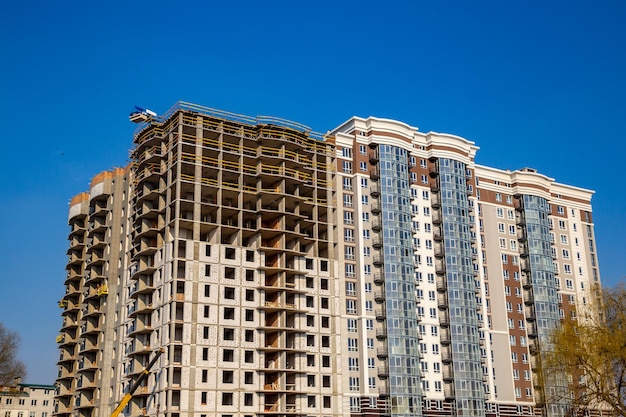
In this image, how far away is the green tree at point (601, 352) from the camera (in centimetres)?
7431

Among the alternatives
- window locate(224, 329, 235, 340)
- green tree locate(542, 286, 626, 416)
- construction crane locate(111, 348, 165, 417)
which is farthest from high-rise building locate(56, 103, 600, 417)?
green tree locate(542, 286, 626, 416)

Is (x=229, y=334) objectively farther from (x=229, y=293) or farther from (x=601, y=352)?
(x=601, y=352)

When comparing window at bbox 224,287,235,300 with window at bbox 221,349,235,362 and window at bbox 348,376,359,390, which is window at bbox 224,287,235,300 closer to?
window at bbox 221,349,235,362

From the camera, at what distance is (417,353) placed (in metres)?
108

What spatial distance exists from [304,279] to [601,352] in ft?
134

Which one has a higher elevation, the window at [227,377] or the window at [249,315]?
the window at [249,315]

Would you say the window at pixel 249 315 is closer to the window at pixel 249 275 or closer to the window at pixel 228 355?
the window at pixel 249 275

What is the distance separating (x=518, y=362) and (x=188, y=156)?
62247mm

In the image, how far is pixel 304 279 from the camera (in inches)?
4075

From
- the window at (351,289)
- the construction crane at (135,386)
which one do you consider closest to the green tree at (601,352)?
the window at (351,289)

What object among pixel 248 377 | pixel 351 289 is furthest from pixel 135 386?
pixel 351 289

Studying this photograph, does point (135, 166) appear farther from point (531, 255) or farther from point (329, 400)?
point (531, 255)

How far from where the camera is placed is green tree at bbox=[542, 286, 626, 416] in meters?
74.3

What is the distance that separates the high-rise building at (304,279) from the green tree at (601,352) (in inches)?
1179
